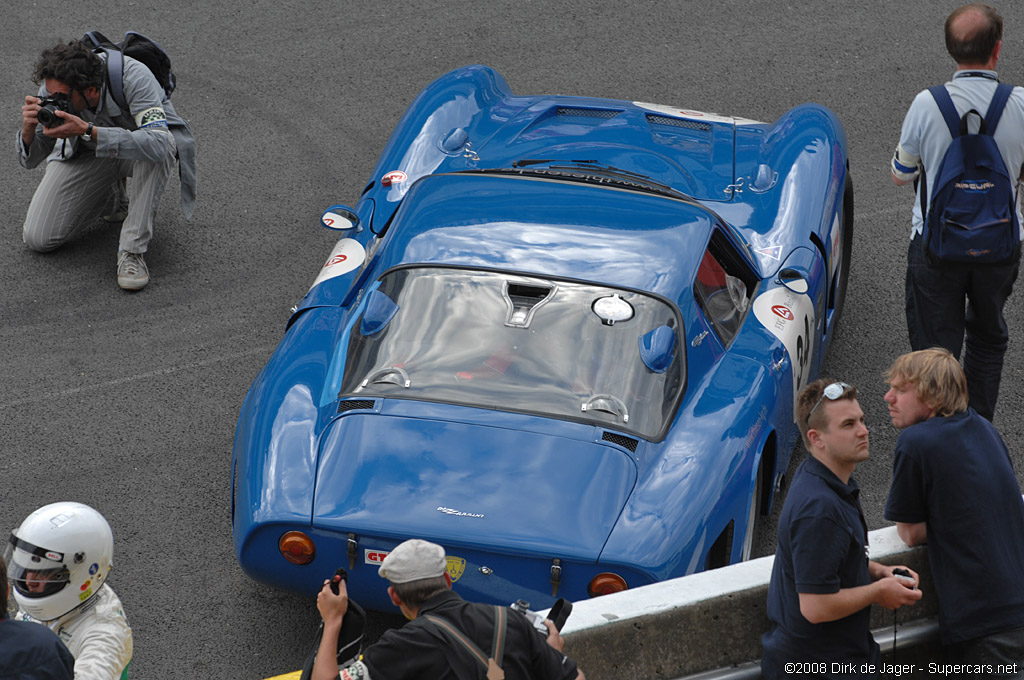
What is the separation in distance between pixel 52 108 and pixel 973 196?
4.74 metres

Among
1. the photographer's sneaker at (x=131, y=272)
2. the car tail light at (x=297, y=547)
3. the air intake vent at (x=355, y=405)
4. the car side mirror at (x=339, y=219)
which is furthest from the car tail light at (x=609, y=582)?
the photographer's sneaker at (x=131, y=272)

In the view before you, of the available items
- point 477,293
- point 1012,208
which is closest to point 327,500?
point 477,293

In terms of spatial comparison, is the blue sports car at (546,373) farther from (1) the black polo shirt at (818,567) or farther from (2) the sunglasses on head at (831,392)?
(2) the sunglasses on head at (831,392)

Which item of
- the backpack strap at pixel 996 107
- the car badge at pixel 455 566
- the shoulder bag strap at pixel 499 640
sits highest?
the backpack strap at pixel 996 107

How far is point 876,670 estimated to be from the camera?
3.63 m

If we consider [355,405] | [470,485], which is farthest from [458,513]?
[355,405]

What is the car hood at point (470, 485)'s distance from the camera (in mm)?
4203

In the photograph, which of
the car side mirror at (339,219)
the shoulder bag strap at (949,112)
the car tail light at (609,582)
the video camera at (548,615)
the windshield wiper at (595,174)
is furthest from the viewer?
the windshield wiper at (595,174)

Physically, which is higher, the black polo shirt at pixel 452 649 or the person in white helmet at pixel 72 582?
the black polo shirt at pixel 452 649

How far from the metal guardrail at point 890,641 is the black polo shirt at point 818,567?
0.34 meters

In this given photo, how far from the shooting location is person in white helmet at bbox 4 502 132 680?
333 cm

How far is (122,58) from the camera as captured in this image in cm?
693

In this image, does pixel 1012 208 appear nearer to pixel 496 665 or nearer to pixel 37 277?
pixel 496 665

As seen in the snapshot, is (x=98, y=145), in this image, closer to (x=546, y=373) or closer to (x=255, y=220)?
(x=255, y=220)
